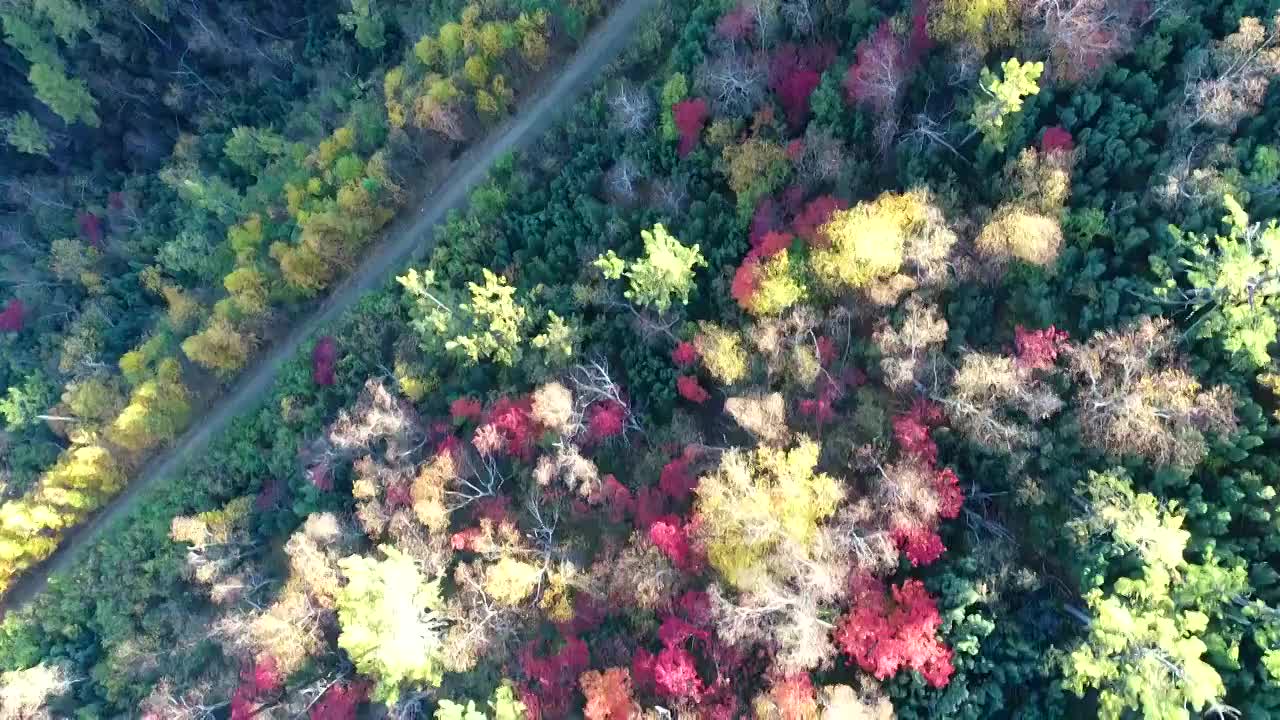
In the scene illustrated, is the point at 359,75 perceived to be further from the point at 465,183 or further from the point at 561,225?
the point at 561,225

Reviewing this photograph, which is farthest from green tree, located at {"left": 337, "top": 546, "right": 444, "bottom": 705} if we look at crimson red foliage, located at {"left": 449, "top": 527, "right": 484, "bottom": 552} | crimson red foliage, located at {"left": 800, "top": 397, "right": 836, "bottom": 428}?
crimson red foliage, located at {"left": 800, "top": 397, "right": 836, "bottom": 428}

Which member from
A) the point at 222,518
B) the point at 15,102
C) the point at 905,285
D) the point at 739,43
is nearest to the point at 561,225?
the point at 739,43

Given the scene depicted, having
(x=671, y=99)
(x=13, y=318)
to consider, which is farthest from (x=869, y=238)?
(x=13, y=318)

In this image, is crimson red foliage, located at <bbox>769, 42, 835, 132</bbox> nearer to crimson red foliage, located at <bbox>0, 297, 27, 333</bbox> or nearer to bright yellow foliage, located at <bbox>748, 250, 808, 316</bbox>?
bright yellow foliage, located at <bbox>748, 250, 808, 316</bbox>

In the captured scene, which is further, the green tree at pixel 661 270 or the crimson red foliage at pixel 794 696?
the green tree at pixel 661 270

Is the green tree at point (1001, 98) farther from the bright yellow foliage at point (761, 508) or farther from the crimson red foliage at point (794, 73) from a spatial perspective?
the bright yellow foliage at point (761, 508)

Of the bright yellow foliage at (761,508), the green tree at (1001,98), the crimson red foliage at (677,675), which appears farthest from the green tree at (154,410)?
the green tree at (1001,98)

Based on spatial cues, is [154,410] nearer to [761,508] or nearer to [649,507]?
[649,507]
